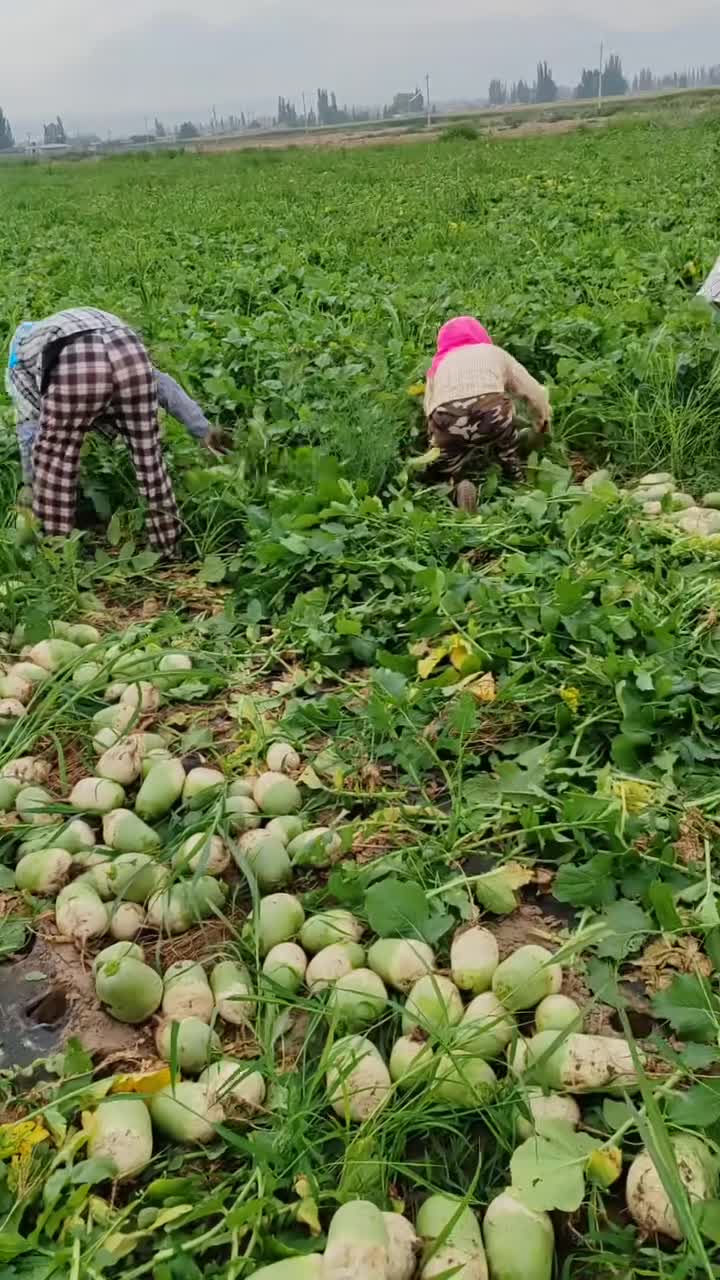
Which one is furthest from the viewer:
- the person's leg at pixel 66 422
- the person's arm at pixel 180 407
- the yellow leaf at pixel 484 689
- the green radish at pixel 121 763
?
the person's arm at pixel 180 407

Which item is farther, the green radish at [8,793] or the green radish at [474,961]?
the green radish at [8,793]

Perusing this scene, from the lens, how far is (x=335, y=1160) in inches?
62.4

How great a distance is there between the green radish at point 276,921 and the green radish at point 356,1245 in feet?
1.93

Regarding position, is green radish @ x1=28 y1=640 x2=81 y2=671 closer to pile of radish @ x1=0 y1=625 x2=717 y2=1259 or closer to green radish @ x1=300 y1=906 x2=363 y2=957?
pile of radish @ x1=0 y1=625 x2=717 y2=1259

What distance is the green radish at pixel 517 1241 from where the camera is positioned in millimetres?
1377

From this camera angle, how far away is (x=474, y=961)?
1.79 metres

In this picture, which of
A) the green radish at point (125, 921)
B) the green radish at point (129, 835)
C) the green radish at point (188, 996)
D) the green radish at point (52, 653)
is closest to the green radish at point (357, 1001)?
the green radish at point (188, 996)

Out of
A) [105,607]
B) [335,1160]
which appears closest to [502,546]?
[105,607]

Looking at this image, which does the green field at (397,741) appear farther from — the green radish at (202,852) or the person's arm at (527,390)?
the person's arm at (527,390)

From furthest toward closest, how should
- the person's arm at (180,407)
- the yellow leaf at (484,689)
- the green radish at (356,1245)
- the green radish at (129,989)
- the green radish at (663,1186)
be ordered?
the person's arm at (180,407) < the yellow leaf at (484,689) < the green radish at (129,989) < the green radish at (663,1186) < the green radish at (356,1245)

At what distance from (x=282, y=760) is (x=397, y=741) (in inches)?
10.4

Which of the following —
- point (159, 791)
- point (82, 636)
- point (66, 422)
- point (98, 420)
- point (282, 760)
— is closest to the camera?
point (159, 791)

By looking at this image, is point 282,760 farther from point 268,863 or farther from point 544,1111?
point 544,1111

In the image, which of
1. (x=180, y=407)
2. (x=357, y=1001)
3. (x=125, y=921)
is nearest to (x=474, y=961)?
(x=357, y=1001)
